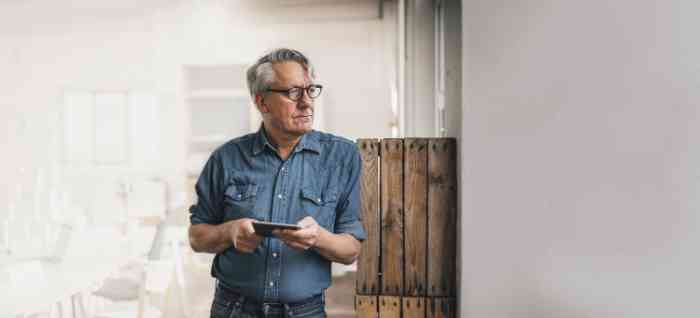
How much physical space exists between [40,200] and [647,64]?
3.47 meters

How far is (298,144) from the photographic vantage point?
61.5 inches

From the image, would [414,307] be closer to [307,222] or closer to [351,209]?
[351,209]

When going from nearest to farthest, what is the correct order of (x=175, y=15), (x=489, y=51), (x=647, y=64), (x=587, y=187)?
(x=647, y=64) → (x=587, y=187) → (x=489, y=51) → (x=175, y=15)

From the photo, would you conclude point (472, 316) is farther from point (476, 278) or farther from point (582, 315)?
point (582, 315)

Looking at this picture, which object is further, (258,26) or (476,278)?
(258,26)

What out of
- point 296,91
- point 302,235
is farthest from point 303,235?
point 296,91

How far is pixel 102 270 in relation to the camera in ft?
10.2

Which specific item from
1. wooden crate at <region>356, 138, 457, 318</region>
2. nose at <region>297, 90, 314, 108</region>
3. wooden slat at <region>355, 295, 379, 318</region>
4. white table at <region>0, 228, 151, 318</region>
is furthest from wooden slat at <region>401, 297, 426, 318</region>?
white table at <region>0, 228, 151, 318</region>

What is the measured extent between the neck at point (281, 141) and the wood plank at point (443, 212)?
58 centimetres

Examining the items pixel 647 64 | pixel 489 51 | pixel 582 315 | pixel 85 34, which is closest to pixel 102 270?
pixel 85 34

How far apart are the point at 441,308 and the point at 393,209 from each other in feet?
1.40

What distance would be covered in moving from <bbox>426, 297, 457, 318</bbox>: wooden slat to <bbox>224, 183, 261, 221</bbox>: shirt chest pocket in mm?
817

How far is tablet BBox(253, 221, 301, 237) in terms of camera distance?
1259mm

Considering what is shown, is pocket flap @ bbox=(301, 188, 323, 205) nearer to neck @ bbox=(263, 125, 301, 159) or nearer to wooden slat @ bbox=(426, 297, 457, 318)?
neck @ bbox=(263, 125, 301, 159)
